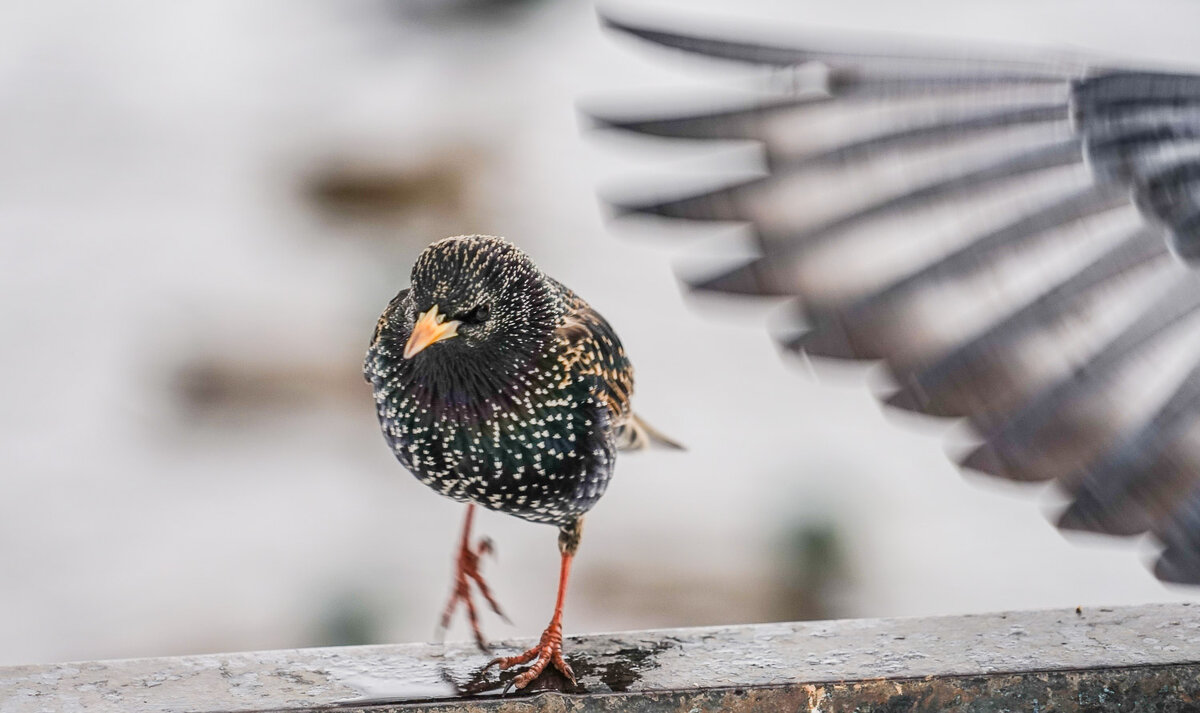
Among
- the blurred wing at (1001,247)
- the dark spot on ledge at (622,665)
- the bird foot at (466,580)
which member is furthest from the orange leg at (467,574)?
the blurred wing at (1001,247)

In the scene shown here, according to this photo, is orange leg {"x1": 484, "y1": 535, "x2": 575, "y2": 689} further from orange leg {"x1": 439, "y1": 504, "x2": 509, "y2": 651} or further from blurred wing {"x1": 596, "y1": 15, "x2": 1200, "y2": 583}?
blurred wing {"x1": 596, "y1": 15, "x2": 1200, "y2": 583}

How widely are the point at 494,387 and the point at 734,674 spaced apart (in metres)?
0.50

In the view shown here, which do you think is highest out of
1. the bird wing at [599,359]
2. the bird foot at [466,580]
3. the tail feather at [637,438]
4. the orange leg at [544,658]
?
the bird wing at [599,359]

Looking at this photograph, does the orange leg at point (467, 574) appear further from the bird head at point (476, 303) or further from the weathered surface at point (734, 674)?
the bird head at point (476, 303)

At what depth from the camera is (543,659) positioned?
177 centimetres

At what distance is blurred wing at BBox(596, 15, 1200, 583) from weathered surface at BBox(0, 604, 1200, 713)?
0.78 meters

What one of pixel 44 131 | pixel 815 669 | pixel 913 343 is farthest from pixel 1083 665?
pixel 44 131

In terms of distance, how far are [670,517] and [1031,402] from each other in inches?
144

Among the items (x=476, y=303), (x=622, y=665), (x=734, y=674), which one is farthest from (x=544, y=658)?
(x=476, y=303)

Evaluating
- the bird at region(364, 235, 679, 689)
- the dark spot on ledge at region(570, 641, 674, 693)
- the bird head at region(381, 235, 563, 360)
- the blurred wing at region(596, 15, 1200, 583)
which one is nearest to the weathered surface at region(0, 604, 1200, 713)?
the dark spot on ledge at region(570, 641, 674, 693)

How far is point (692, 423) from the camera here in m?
4.67

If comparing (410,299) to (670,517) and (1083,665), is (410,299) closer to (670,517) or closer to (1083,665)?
(1083,665)

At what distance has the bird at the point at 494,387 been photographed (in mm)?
1584

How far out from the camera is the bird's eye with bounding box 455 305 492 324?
1582mm
